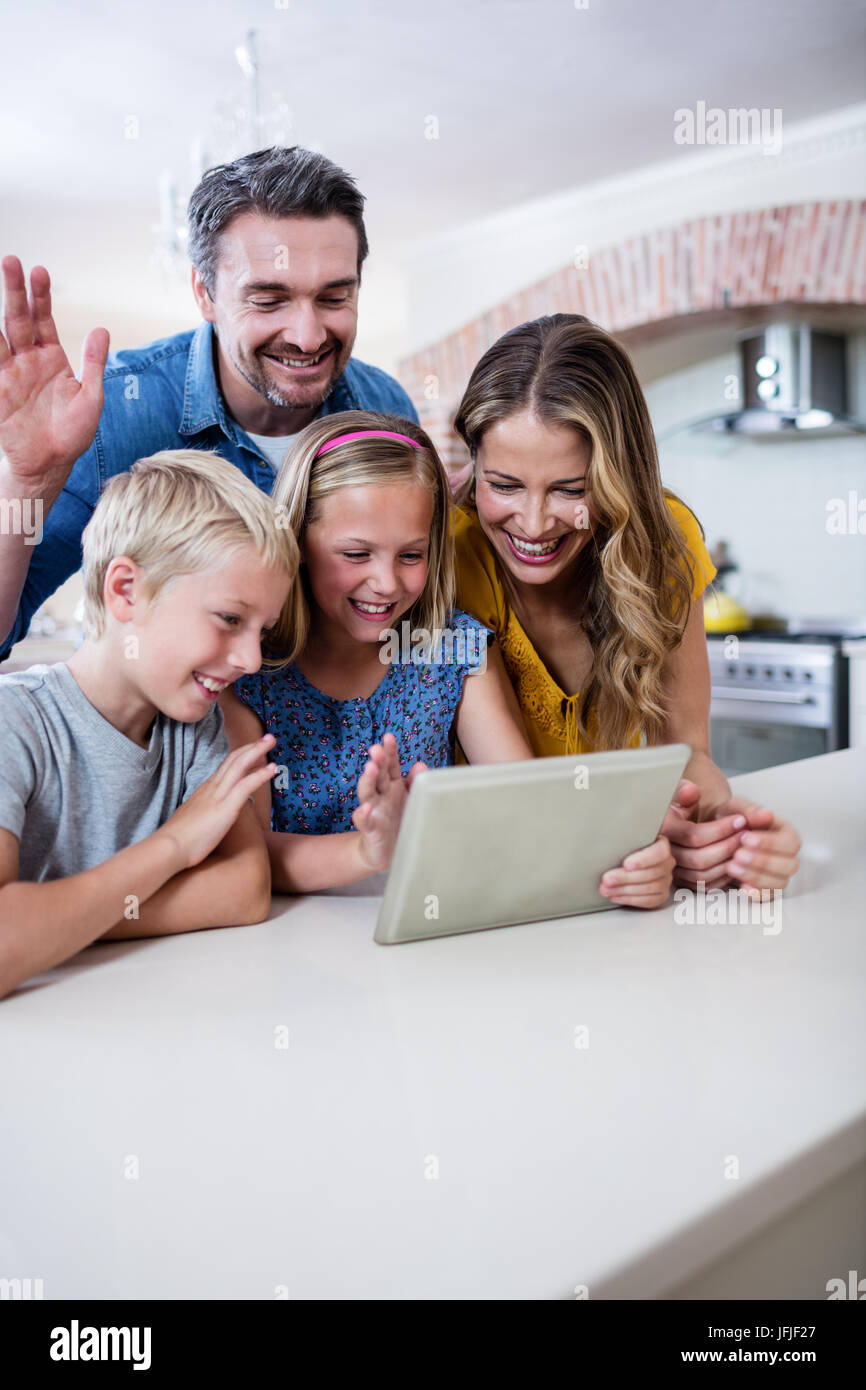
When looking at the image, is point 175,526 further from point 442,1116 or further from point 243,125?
point 243,125

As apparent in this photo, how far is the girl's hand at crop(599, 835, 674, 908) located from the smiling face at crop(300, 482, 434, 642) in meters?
0.42

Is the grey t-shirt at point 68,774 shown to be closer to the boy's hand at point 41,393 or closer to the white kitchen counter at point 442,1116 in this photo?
the white kitchen counter at point 442,1116

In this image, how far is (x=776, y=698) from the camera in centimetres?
390

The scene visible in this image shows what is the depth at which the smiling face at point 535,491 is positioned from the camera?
133 centimetres

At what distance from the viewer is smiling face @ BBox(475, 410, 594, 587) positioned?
1333mm

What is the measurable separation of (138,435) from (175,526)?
0.69 metres

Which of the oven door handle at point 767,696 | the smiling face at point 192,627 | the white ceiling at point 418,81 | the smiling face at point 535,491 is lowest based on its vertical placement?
the oven door handle at point 767,696

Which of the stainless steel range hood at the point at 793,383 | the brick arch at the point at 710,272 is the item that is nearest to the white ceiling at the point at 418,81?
the brick arch at the point at 710,272

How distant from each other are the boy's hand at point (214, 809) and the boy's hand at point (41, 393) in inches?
18.4

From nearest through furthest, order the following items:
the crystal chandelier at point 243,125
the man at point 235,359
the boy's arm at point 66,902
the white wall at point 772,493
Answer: the boy's arm at point 66,902, the man at point 235,359, the crystal chandelier at point 243,125, the white wall at point 772,493

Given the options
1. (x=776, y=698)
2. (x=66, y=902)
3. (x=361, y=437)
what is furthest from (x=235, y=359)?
(x=776, y=698)

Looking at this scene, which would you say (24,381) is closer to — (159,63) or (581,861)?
(581,861)

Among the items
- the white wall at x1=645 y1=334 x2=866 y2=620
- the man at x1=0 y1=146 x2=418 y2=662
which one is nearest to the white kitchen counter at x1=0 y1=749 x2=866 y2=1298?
the man at x1=0 y1=146 x2=418 y2=662
